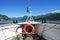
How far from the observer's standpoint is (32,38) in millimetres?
16125

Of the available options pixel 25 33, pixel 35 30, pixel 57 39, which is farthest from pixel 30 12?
pixel 57 39

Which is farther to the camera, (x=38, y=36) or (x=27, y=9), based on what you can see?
(x=27, y=9)

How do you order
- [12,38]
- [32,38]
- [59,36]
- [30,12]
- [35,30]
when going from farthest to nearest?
→ [30,12], [35,30], [32,38], [12,38], [59,36]

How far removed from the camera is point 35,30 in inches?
752

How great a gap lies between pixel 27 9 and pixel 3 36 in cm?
924

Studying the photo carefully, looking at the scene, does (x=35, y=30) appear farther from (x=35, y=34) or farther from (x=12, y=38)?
(x=12, y=38)

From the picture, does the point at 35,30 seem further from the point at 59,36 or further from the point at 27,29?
the point at 59,36

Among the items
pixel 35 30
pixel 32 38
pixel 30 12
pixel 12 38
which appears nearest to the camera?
pixel 12 38

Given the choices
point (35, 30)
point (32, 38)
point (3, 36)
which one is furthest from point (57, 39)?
point (35, 30)

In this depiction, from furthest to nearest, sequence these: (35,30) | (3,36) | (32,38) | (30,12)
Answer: (30,12), (35,30), (32,38), (3,36)

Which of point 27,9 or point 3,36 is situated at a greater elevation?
point 27,9

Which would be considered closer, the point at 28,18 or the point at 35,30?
the point at 35,30

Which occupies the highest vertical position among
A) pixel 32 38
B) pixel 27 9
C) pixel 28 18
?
pixel 27 9

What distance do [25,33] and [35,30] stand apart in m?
2.54
